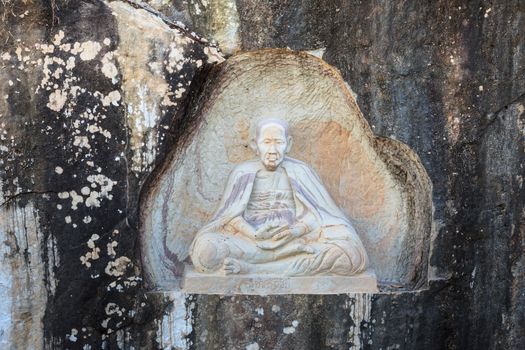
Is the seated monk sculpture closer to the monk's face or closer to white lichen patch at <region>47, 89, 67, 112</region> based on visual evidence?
the monk's face

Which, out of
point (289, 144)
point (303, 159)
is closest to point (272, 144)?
point (289, 144)

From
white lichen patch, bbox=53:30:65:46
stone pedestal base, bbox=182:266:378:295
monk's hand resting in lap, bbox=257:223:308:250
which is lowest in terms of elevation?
stone pedestal base, bbox=182:266:378:295

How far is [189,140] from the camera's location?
194 inches

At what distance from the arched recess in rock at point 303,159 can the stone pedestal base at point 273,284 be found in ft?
1.03

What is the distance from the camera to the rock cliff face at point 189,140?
4.51 meters

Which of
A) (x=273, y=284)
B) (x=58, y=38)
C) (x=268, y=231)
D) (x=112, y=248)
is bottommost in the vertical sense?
(x=273, y=284)

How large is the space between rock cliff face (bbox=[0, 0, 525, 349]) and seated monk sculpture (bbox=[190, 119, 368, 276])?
23cm

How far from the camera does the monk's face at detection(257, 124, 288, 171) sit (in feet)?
15.8

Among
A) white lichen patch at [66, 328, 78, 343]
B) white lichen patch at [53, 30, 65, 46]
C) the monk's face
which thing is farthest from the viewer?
the monk's face

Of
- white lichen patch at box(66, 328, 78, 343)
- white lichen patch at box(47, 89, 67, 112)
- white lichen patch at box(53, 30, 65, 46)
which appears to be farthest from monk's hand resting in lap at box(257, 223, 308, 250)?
white lichen patch at box(53, 30, 65, 46)

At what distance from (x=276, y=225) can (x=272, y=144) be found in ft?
1.76

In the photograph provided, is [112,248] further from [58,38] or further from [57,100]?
[58,38]

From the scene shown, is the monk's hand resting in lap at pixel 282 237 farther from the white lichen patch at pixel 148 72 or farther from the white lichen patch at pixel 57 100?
the white lichen patch at pixel 57 100

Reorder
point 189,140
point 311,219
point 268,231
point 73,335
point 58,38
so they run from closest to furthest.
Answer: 1. point 58,38
2. point 73,335
3. point 268,231
4. point 311,219
5. point 189,140
